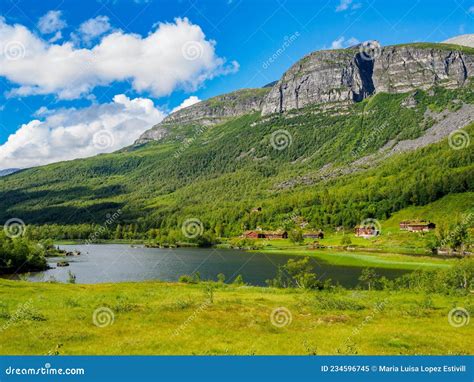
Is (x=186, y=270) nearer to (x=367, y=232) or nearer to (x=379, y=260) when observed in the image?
(x=379, y=260)

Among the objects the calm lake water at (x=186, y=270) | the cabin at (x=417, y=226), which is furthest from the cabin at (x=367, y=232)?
the calm lake water at (x=186, y=270)

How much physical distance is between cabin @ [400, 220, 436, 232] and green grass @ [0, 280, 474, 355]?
13960 cm

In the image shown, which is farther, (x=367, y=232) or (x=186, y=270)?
(x=367, y=232)

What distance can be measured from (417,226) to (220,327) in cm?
16982

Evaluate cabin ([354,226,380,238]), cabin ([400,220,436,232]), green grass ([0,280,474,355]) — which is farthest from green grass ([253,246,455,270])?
green grass ([0,280,474,355])

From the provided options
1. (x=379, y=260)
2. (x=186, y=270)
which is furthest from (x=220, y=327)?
(x=379, y=260)

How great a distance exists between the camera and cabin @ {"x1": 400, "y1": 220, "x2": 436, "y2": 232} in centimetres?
18073

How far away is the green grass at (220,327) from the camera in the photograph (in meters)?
26.8

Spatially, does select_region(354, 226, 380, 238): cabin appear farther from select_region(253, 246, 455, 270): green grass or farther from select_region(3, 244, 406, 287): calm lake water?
select_region(3, 244, 406, 287): calm lake water

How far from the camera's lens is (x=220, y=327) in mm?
33719

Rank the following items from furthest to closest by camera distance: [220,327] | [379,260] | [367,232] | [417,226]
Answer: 1. [367,232]
2. [417,226]
3. [379,260]
4. [220,327]

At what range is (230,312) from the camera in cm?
4053
